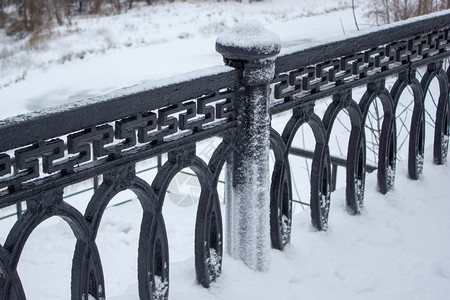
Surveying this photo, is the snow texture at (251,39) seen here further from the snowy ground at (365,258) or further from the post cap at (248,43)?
the snowy ground at (365,258)

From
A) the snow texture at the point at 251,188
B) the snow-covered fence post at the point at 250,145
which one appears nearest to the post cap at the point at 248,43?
the snow-covered fence post at the point at 250,145

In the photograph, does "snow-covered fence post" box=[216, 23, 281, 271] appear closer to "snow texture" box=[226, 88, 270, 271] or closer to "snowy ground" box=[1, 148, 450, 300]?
"snow texture" box=[226, 88, 270, 271]

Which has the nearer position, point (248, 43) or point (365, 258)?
point (248, 43)

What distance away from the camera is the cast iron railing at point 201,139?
1506 mm

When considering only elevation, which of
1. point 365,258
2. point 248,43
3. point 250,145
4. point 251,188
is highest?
point 248,43

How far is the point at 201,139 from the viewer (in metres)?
1.92

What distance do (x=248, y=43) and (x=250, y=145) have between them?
1.13 ft

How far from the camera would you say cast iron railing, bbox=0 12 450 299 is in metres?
1.51

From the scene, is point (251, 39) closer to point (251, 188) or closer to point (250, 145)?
point (250, 145)

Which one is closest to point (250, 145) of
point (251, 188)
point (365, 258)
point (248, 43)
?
point (251, 188)

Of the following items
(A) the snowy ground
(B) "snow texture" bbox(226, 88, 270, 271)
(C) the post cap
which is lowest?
(A) the snowy ground

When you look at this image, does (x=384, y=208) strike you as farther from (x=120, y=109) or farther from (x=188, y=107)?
(x=120, y=109)

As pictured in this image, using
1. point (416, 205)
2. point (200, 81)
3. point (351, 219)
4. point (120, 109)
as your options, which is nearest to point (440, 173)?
point (416, 205)

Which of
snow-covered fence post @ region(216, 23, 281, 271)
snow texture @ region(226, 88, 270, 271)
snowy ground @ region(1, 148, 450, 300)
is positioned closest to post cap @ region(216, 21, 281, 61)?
snow-covered fence post @ region(216, 23, 281, 271)
